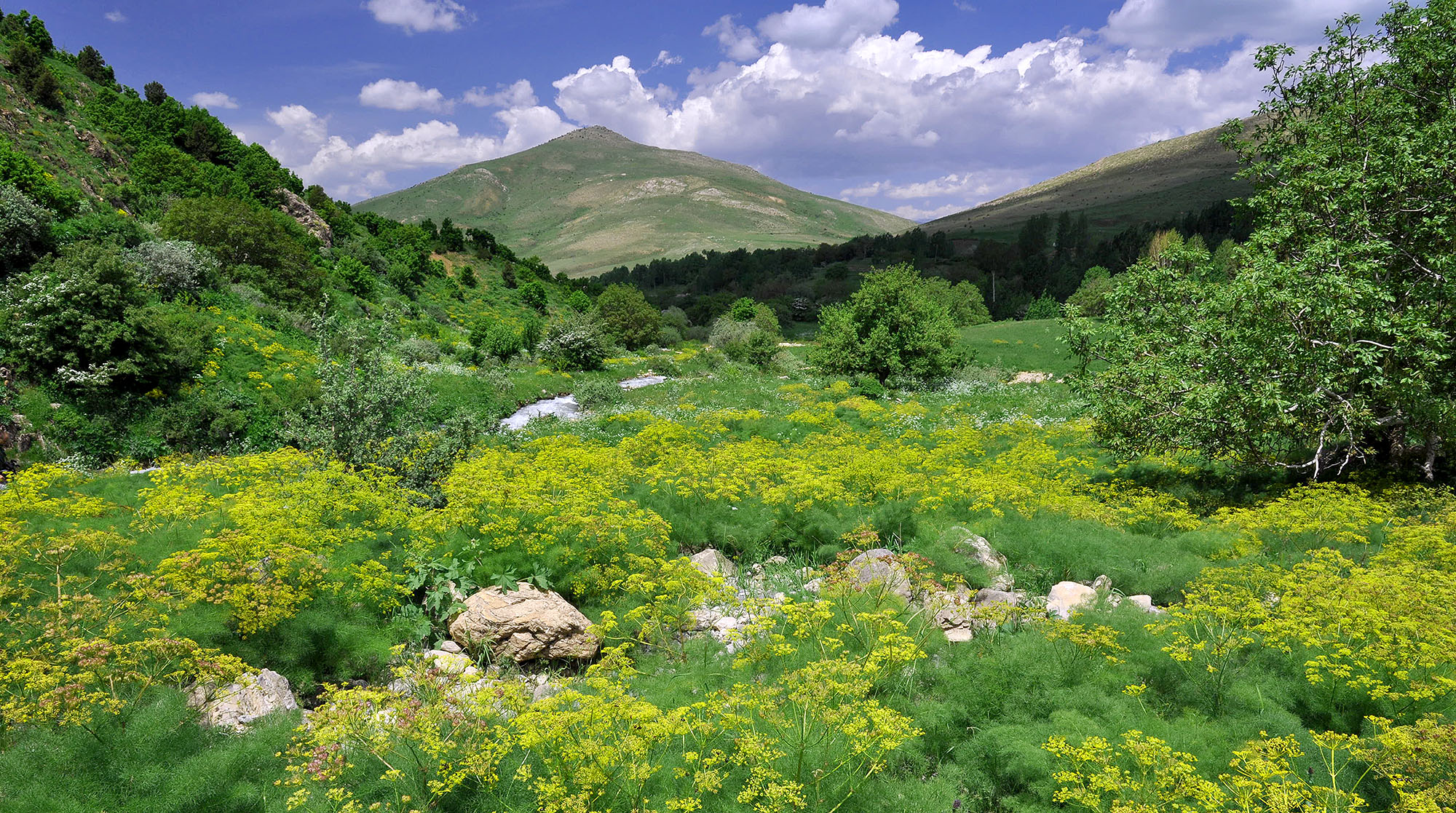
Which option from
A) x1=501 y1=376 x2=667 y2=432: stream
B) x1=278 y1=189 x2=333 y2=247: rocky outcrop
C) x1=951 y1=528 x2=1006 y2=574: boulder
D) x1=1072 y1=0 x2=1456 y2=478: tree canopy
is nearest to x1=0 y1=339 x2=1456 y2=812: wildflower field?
x1=951 y1=528 x2=1006 y2=574: boulder

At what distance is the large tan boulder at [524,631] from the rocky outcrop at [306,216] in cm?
4862

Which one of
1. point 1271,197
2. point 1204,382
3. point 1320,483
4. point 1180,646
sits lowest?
point 1320,483

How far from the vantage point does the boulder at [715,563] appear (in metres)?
10.8

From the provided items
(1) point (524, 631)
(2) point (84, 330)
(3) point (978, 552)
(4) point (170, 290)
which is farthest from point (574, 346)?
(3) point (978, 552)

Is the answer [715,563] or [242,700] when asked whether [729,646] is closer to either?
[715,563]

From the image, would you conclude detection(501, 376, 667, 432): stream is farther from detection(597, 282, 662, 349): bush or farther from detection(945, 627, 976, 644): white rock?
detection(597, 282, 662, 349): bush

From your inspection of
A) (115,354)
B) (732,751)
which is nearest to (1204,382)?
(732,751)

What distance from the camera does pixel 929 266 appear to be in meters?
119

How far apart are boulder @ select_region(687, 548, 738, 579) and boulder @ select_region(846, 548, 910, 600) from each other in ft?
7.51

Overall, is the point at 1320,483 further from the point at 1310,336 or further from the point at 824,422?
the point at 824,422

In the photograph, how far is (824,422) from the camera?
21484 millimetres

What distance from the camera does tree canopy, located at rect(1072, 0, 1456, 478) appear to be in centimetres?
1098

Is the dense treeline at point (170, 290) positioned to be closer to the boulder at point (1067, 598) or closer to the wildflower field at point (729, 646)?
the wildflower field at point (729, 646)

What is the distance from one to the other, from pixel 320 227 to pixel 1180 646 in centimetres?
5834
